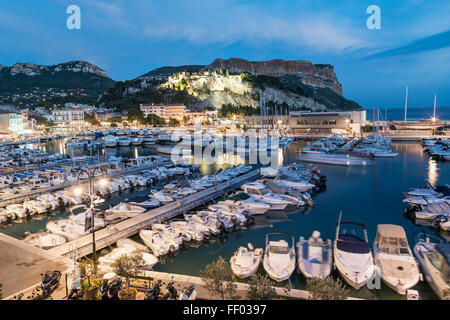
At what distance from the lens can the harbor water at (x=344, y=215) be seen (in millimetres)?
13887

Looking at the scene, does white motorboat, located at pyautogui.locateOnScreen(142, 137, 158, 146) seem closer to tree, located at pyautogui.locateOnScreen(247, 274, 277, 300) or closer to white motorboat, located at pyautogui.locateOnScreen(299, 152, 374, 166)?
white motorboat, located at pyautogui.locateOnScreen(299, 152, 374, 166)

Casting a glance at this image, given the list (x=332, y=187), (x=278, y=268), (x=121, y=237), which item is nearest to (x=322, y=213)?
(x=332, y=187)

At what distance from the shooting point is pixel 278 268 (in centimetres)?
1177

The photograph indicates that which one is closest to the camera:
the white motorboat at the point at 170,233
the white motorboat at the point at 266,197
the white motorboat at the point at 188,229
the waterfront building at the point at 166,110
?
the white motorboat at the point at 170,233

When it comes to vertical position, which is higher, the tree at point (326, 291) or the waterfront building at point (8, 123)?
the waterfront building at point (8, 123)

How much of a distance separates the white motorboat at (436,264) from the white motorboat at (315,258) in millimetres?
3589

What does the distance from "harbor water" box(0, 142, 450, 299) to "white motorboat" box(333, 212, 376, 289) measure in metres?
0.56

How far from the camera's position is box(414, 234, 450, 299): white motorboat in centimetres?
1068

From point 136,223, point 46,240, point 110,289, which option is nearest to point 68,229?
point 46,240

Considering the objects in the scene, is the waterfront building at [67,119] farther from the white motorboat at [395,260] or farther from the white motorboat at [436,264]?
the white motorboat at [436,264]

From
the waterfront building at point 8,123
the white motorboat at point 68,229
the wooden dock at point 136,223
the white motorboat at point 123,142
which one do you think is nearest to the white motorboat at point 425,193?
the wooden dock at point 136,223

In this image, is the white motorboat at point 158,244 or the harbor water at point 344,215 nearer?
the harbor water at point 344,215
